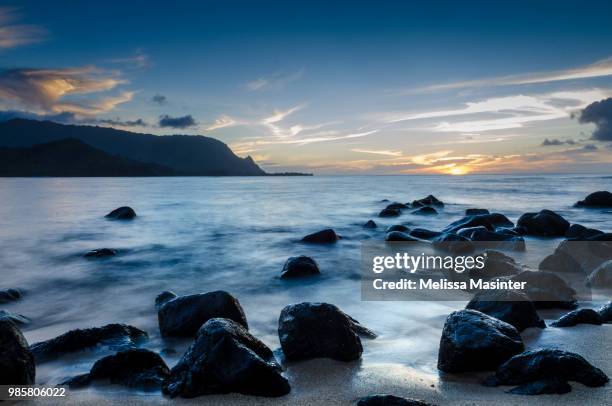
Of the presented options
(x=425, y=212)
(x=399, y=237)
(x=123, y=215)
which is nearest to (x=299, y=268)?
(x=399, y=237)

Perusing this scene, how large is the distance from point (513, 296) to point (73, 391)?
4567mm

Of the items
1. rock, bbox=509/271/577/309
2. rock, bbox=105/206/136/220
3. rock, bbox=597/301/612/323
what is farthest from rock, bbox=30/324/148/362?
rock, bbox=105/206/136/220

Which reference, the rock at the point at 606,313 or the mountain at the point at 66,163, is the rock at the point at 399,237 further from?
the mountain at the point at 66,163

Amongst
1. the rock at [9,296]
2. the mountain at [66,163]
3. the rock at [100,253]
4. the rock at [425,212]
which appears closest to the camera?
the rock at [9,296]

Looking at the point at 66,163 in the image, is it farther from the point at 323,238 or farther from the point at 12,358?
the point at 12,358

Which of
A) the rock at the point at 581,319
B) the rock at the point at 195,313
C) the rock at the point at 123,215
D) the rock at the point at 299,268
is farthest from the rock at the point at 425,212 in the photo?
the rock at the point at 195,313

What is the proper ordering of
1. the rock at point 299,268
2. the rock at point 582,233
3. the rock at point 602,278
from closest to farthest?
1. the rock at point 602,278
2. the rock at point 299,268
3. the rock at point 582,233

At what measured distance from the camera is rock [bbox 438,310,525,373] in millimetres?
3828

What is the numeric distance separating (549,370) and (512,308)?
59.8 inches

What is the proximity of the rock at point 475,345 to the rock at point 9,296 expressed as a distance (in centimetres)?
687

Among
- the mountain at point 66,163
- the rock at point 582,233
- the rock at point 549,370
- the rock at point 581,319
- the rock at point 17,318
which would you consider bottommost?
the rock at point 17,318

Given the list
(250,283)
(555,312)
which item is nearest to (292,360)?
(555,312)

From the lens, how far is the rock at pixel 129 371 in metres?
3.76

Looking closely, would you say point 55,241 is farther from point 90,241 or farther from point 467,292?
point 467,292
